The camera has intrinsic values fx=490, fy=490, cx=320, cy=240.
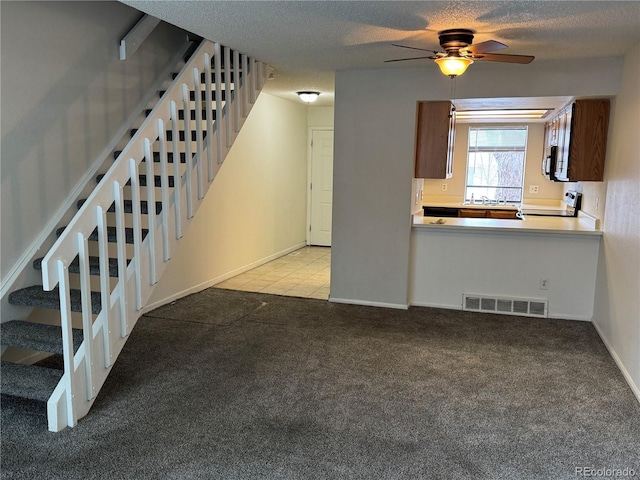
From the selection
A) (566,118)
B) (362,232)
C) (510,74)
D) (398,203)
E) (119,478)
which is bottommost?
(119,478)

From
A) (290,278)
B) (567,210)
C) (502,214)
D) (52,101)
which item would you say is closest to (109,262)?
(52,101)

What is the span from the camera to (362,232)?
4977 mm

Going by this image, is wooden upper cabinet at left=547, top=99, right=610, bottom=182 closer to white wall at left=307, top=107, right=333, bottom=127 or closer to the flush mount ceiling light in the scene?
the flush mount ceiling light

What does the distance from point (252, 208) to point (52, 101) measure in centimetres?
334

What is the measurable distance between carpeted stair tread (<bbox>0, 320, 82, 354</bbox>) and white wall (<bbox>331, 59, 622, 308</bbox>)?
2754 millimetres

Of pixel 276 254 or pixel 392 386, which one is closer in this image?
pixel 392 386

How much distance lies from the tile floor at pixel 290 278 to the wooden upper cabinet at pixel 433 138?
174 cm

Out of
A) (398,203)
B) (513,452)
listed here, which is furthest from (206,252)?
(513,452)

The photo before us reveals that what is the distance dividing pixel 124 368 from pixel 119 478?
1267mm

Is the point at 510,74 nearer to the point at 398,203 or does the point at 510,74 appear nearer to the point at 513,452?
the point at 398,203

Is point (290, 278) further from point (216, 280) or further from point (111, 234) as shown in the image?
point (111, 234)

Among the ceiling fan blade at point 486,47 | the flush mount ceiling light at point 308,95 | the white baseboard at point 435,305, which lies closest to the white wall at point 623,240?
the white baseboard at point 435,305

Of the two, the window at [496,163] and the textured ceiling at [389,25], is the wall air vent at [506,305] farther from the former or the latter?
the window at [496,163]

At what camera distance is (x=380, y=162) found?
190 inches
